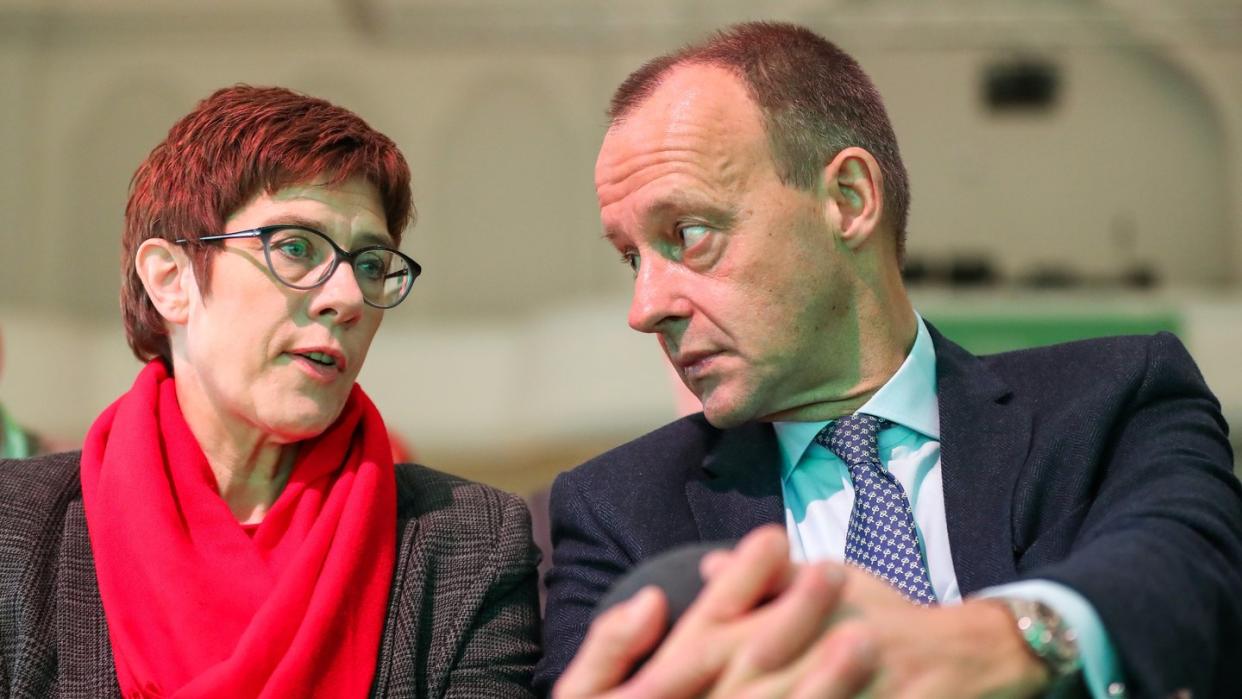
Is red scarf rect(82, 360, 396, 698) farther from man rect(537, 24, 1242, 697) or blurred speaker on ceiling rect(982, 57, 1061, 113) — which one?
blurred speaker on ceiling rect(982, 57, 1061, 113)

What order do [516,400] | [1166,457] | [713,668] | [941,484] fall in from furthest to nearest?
[516,400]
[941,484]
[1166,457]
[713,668]

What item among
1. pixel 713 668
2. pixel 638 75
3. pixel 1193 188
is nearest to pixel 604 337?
pixel 1193 188

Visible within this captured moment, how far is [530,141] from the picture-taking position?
14.9 m

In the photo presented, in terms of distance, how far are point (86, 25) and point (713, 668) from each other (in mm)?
14774

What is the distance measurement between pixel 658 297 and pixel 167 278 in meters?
0.77

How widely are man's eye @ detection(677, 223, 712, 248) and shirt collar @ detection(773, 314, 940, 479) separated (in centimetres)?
34

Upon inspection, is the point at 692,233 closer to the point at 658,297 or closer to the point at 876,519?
the point at 658,297

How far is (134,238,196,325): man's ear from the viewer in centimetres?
213

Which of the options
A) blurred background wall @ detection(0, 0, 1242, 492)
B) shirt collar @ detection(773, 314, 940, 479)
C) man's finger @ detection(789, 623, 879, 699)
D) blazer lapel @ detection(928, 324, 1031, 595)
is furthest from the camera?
blurred background wall @ detection(0, 0, 1242, 492)

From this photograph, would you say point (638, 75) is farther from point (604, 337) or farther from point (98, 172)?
point (98, 172)

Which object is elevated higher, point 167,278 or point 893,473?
point 167,278

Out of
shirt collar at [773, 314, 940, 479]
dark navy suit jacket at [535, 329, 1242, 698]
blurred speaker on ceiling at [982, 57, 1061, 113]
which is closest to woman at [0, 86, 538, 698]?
dark navy suit jacket at [535, 329, 1242, 698]

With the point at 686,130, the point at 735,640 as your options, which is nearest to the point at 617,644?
the point at 735,640

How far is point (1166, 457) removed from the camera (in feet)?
5.86
